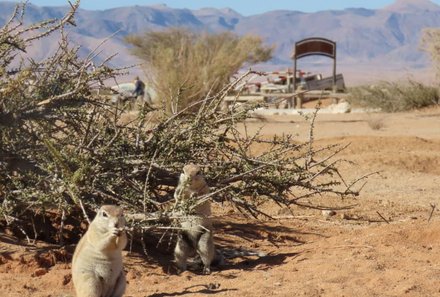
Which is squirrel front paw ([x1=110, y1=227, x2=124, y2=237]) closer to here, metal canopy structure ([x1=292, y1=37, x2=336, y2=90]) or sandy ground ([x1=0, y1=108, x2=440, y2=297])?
sandy ground ([x1=0, y1=108, x2=440, y2=297])

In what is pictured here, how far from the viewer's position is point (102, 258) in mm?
6062

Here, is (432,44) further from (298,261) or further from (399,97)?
(298,261)

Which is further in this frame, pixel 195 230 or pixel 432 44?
pixel 432 44

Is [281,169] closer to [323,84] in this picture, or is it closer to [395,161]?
[395,161]

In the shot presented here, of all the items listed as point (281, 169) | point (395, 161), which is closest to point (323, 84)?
point (395, 161)

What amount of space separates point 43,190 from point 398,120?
18539mm

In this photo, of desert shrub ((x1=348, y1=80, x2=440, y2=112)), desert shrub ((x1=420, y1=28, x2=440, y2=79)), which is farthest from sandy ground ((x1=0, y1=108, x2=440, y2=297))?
desert shrub ((x1=420, y1=28, x2=440, y2=79))

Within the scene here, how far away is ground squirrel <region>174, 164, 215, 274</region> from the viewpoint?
7.67m

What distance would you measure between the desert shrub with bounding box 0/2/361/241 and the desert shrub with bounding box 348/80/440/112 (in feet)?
66.2

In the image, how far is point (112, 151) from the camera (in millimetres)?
8203

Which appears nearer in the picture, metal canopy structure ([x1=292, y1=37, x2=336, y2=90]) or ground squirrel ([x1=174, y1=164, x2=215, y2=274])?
ground squirrel ([x1=174, y1=164, x2=215, y2=274])

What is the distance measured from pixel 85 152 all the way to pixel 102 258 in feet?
6.65

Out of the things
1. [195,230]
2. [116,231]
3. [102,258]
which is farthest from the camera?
[195,230]

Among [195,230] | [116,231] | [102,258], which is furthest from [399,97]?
[116,231]
